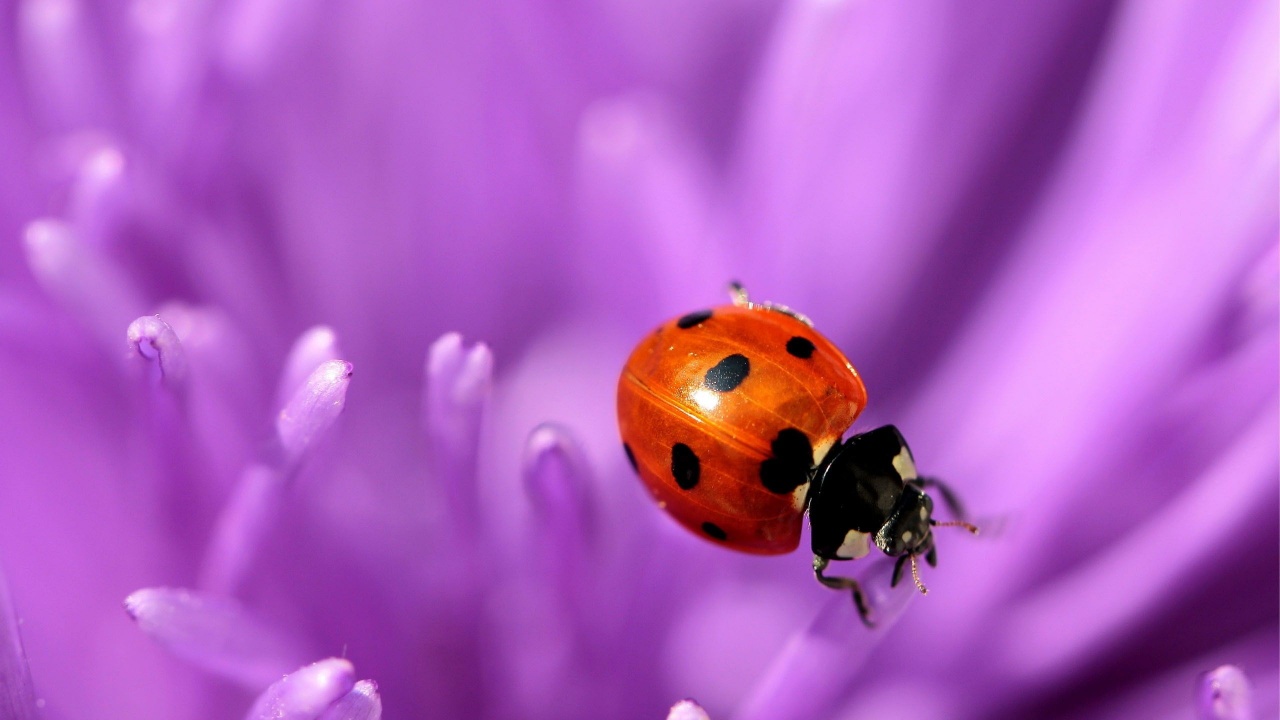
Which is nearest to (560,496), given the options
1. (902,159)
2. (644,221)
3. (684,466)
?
(684,466)

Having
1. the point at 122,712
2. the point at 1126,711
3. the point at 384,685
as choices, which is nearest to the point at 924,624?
the point at 1126,711

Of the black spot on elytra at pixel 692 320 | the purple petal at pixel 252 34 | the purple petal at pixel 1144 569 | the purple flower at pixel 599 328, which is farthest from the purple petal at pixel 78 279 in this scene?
the purple petal at pixel 1144 569

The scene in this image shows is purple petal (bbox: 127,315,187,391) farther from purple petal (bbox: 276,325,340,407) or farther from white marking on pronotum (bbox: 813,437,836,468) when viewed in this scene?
white marking on pronotum (bbox: 813,437,836,468)

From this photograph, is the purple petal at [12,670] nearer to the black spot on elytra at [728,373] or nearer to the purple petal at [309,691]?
the purple petal at [309,691]

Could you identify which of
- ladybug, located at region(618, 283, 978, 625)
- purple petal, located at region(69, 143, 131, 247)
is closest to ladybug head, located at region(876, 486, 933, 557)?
ladybug, located at region(618, 283, 978, 625)

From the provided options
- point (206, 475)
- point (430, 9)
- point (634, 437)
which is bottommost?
point (634, 437)

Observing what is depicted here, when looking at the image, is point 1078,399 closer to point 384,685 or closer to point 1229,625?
point 1229,625

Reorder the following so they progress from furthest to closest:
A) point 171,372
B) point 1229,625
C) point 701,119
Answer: point 701,119
point 1229,625
point 171,372

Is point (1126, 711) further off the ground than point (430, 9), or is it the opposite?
point (430, 9)
